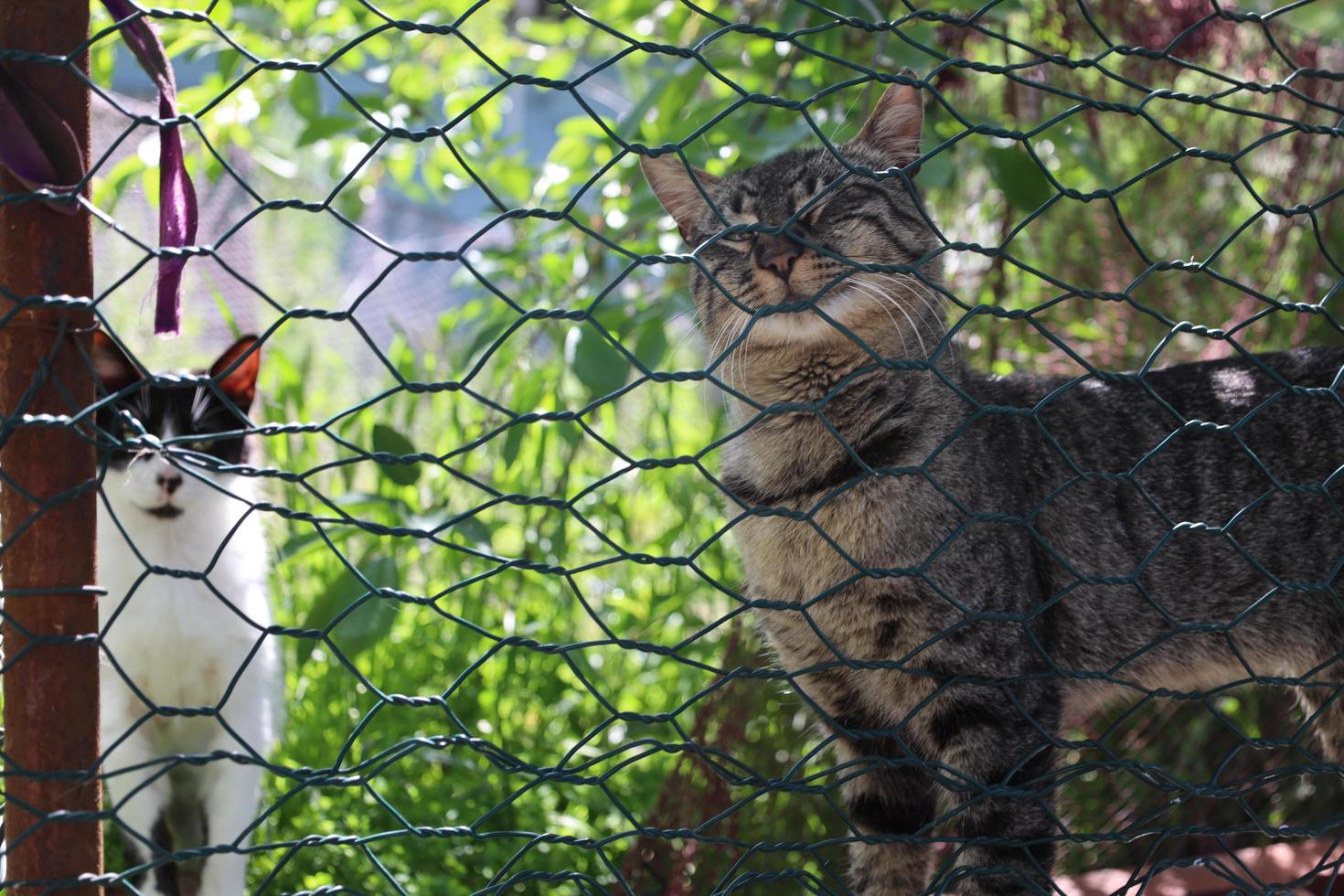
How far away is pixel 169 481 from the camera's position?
2.59 meters

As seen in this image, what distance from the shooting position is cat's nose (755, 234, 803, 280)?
6.36ft

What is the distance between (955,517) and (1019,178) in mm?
859

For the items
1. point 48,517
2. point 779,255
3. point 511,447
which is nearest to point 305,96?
point 511,447

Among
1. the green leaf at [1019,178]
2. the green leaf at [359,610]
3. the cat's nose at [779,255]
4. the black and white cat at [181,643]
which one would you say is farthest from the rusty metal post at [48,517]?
→ the green leaf at [1019,178]

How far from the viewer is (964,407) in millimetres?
2221

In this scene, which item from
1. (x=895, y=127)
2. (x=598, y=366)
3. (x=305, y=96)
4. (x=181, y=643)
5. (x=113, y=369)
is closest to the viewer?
(x=895, y=127)

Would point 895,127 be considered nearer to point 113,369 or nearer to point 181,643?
point 113,369

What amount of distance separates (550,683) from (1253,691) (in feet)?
6.54

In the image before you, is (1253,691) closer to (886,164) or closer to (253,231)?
(886,164)

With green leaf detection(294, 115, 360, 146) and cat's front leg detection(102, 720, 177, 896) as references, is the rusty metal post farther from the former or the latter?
green leaf detection(294, 115, 360, 146)

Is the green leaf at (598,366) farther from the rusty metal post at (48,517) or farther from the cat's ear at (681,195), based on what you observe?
the rusty metal post at (48,517)

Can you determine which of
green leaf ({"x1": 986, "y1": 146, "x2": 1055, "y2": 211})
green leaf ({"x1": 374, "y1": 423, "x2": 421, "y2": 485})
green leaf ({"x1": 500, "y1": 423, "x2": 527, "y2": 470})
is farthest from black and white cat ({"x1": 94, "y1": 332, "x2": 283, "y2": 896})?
green leaf ({"x1": 986, "y1": 146, "x2": 1055, "y2": 211})

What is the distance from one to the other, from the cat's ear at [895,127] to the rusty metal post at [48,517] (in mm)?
1317

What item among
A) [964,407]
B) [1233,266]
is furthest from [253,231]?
[964,407]
